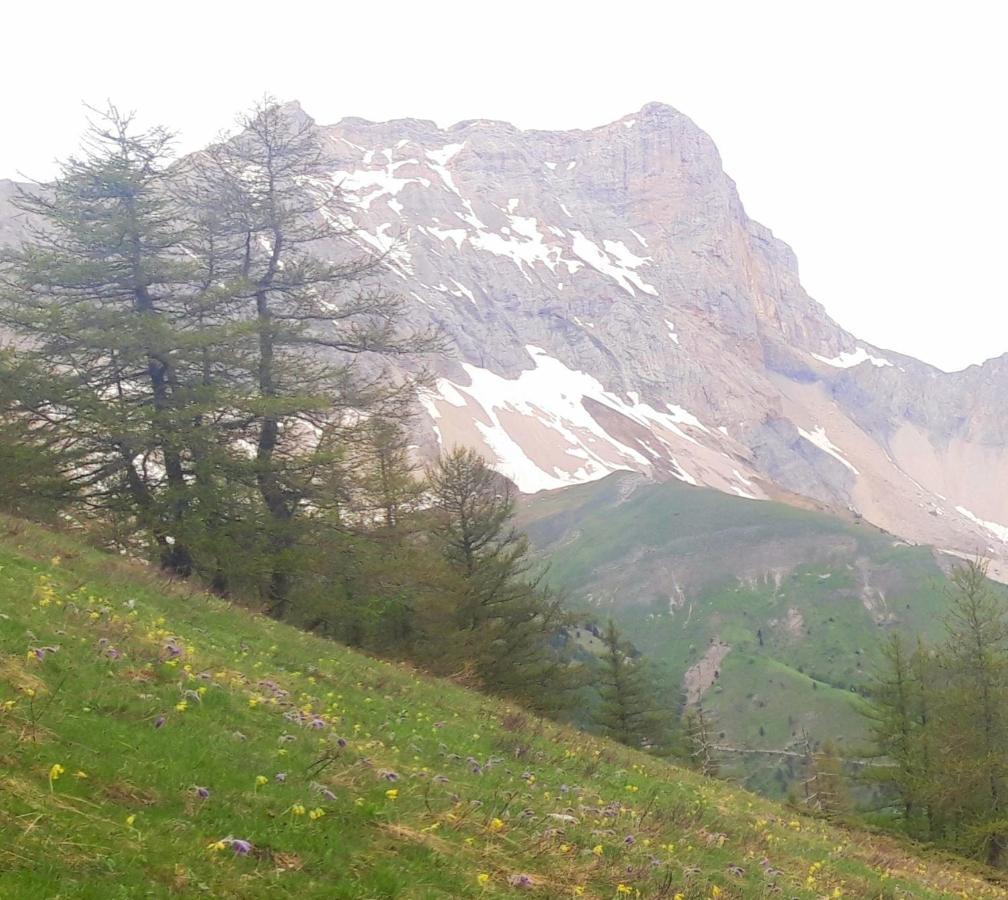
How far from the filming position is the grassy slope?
5719 millimetres

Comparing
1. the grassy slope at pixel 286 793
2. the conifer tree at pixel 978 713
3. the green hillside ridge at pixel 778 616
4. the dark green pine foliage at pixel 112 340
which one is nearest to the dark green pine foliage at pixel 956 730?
the conifer tree at pixel 978 713

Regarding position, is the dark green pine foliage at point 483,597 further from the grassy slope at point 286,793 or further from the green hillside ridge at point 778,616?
the green hillside ridge at point 778,616

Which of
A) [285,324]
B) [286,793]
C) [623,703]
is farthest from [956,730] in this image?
[286,793]

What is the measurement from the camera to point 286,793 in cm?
742

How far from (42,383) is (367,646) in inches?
602

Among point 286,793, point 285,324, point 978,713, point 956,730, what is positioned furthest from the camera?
point 978,713

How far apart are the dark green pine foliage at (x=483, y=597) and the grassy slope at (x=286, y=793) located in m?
15.6

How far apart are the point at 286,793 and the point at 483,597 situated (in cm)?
2790

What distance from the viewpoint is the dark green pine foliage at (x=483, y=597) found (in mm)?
32531

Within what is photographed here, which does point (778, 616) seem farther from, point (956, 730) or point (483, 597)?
point (483, 597)

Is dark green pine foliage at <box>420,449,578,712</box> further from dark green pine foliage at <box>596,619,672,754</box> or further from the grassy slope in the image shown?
the grassy slope

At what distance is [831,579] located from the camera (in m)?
184

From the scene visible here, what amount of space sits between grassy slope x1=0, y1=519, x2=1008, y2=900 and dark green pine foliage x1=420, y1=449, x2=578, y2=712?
15.6m

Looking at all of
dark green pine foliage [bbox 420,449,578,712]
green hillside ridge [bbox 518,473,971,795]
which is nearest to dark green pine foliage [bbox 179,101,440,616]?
dark green pine foliage [bbox 420,449,578,712]
